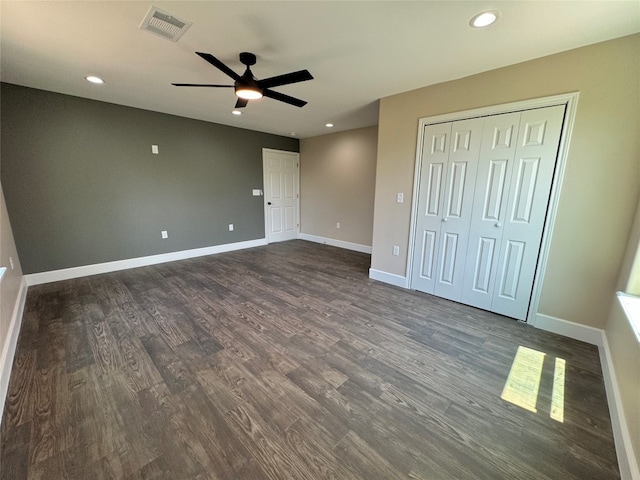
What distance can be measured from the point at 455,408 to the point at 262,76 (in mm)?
3383

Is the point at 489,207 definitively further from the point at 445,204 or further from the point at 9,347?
the point at 9,347

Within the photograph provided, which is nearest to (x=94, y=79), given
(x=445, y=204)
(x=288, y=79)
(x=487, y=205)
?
(x=288, y=79)

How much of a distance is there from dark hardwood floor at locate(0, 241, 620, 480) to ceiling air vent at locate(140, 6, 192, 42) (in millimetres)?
2501

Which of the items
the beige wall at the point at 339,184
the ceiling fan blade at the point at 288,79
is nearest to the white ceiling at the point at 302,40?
the ceiling fan blade at the point at 288,79

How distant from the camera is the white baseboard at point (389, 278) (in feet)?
11.2

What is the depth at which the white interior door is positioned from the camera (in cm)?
573

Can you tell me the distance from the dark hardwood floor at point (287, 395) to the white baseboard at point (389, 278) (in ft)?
1.59

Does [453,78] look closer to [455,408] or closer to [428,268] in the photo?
[428,268]

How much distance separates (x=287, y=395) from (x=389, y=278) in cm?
231

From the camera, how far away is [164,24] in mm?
1858

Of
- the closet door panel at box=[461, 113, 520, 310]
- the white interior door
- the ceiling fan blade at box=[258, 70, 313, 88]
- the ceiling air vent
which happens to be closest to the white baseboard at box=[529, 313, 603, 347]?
the closet door panel at box=[461, 113, 520, 310]

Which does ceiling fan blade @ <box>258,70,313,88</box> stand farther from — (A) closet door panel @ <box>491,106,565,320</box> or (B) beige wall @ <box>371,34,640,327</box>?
(A) closet door panel @ <box>491,106,565,320</box>

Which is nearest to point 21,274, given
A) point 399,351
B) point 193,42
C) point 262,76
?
point 193,42

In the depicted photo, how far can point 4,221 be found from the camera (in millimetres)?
2779
